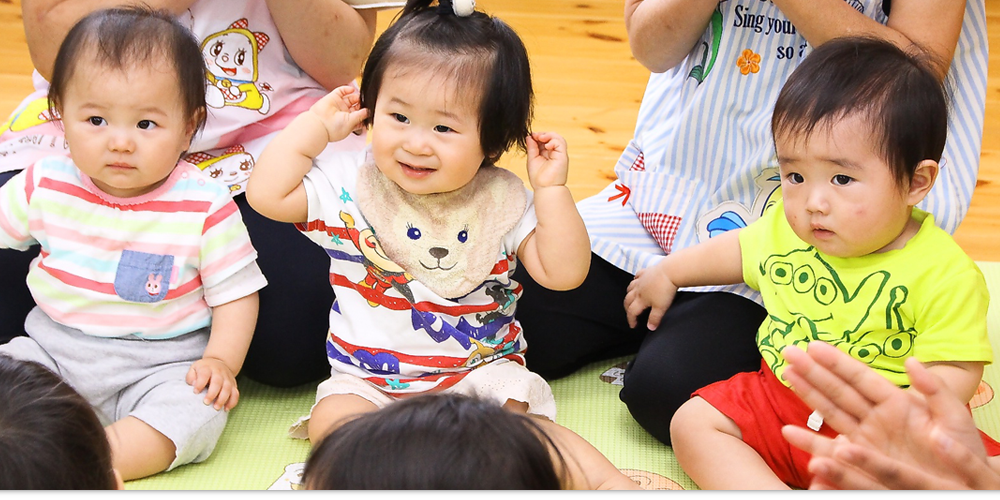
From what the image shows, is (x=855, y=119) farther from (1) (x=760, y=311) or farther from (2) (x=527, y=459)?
(2) (x=527, y=459)

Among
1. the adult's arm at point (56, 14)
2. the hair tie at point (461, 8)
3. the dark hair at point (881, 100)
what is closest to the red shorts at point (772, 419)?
the dark hair at point (881, 100)

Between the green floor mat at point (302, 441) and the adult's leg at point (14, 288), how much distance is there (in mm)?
278

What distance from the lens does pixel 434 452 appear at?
653 millimetres

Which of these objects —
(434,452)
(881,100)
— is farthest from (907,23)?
(434,452)

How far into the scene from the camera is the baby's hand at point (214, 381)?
1.17 meters

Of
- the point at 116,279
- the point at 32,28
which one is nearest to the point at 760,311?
the point at 116,279

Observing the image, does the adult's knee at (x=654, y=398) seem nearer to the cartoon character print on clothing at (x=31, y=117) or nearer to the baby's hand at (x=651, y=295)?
the baby's hand at (x=651, y=295)

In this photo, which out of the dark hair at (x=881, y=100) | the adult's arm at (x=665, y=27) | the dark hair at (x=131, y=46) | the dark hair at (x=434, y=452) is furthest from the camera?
the adult's arm at (x=665, y=27)

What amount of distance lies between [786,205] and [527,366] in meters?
0.42

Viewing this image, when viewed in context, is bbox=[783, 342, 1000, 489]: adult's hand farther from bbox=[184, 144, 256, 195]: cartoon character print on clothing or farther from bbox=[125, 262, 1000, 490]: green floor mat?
bbox=[184, 144, 256, 195]: cartoon character print on clothing

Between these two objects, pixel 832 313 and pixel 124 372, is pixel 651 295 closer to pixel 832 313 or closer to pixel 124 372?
pixel 832 313

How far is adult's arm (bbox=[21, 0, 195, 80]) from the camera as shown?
124cm

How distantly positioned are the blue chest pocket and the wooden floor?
71 cm

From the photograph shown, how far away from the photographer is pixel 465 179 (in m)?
1.12
